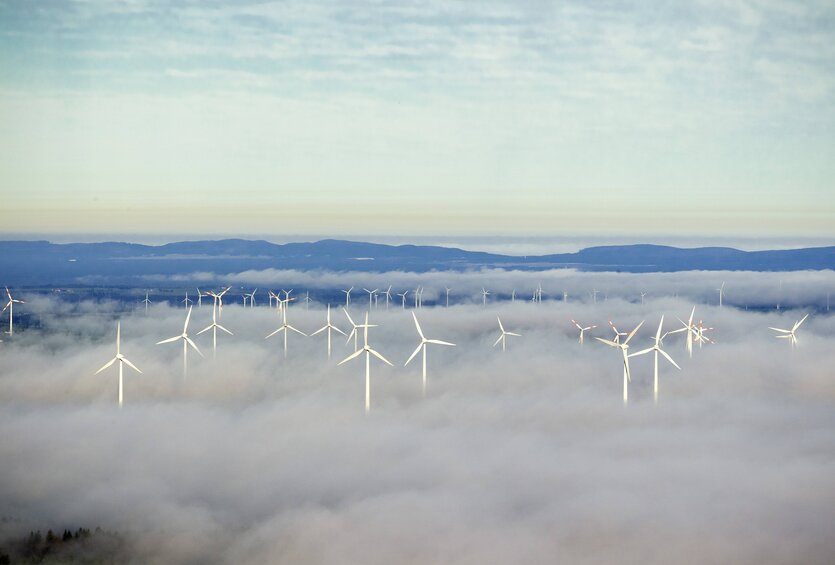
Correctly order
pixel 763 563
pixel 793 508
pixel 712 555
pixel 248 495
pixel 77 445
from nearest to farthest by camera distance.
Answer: pixel 763 563, pixel 712 555, pixel 793 508, pixel 248 495, pixel 77 445

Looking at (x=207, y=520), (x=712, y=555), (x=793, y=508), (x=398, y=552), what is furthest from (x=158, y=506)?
(x=793, y=508)

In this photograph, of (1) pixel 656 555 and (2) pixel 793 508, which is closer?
(1) pixel 656 555

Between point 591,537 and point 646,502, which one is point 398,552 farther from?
point 646,502

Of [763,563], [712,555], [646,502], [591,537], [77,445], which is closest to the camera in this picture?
[763,563]

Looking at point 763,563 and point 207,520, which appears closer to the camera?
point 763,563

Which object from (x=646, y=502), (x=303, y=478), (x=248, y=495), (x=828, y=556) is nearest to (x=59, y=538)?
(x=248, y=495)

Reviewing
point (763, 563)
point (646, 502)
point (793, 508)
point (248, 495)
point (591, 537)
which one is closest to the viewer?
point (763, 563)

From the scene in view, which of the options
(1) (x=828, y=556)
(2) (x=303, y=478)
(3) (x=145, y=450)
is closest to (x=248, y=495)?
(2) (x=303, y=478)

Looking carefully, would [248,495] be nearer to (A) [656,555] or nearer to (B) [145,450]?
(B) [145,450]

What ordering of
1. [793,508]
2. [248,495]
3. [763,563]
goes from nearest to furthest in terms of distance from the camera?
1. [763,563]
2. [793,508]
3. [248,495]
